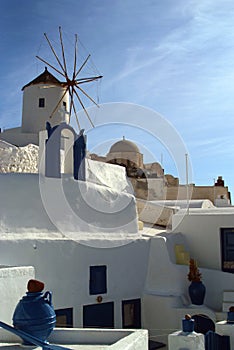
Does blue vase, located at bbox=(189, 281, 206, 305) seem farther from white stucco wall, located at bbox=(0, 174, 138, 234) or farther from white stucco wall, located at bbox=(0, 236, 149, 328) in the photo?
white stucco wall, located at bbox=(0, 174, 138, 234)

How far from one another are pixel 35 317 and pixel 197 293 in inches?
294

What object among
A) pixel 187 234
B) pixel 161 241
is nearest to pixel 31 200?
pixel 161 241

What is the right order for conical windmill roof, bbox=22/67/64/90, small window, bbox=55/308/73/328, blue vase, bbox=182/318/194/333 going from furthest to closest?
conical windmill roof, bbox=22/67/64/90 → small window, bbox=55/308/73/328 → blue vase, bbox=182/318/194/333

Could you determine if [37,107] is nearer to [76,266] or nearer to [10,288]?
[76,266]

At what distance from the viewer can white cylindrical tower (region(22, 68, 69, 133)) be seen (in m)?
19.4

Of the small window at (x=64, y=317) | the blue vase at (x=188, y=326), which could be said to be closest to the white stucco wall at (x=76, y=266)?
the small window at (x=64, y=317)

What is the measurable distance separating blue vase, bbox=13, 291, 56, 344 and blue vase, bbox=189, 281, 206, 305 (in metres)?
7.24

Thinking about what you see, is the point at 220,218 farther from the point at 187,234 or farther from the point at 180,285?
the point at 180,285

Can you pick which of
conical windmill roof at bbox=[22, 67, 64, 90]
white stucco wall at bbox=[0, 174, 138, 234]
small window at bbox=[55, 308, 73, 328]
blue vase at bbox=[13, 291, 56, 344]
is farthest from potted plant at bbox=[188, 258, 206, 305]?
conical windmill roof at bbox=[22, 67, 64, 90]

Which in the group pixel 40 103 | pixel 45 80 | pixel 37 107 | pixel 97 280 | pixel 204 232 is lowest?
pixel 97 280

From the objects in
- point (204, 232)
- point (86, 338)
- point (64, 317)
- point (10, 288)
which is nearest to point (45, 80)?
point (204, 232)

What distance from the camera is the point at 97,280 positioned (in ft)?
33.0

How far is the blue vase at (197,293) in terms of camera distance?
447 inches

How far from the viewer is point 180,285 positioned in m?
11.7
